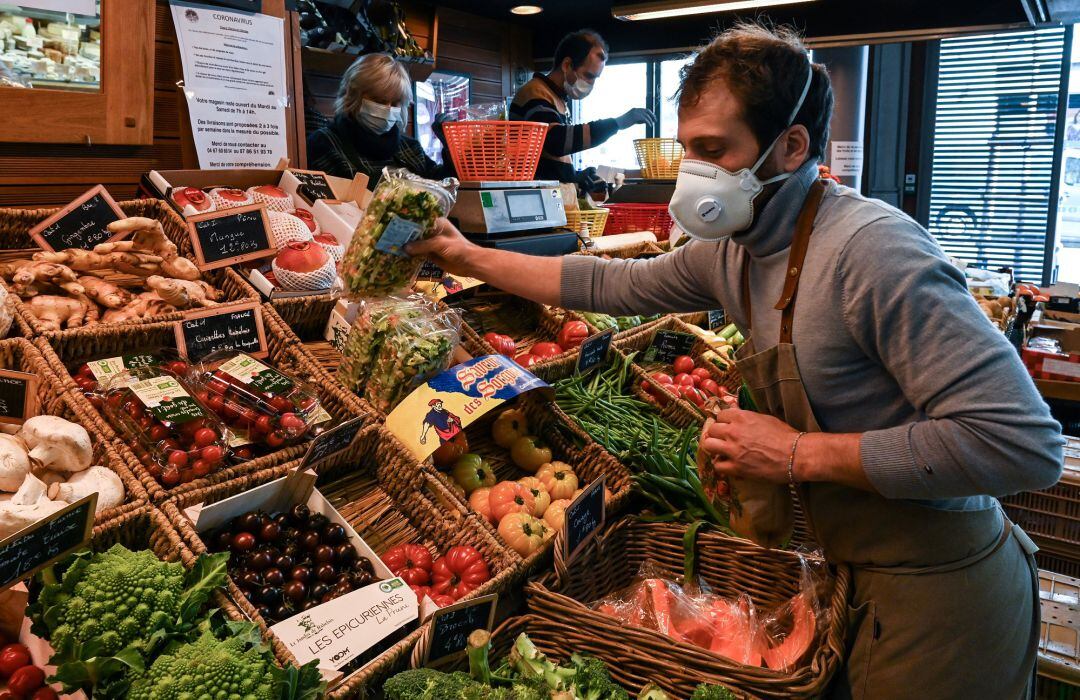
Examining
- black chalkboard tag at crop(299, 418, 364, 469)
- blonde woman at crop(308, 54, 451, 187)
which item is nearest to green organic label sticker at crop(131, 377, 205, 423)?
black chalkboard tag at crop(299, 418, 364, 469)

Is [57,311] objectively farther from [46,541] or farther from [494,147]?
[494,147]

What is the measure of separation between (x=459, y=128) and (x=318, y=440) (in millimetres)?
1741

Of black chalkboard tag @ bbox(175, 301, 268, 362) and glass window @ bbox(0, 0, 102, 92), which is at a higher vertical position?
glass window @ bbox(0, 0, 102, 92)

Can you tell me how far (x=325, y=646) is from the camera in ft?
4.87

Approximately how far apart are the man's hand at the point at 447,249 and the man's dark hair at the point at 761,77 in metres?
0.87

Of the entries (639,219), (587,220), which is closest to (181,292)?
(587,220)

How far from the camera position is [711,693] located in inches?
56.2

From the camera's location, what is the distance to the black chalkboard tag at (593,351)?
8.75 ft

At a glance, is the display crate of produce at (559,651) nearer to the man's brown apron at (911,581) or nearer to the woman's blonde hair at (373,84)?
the man's brown apron at (911,581)

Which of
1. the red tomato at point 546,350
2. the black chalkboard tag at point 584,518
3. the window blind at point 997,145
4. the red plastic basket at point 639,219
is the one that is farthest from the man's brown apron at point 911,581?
the window blind at point 997,145

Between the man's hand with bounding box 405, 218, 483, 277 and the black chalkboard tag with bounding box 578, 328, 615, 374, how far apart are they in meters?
0.56

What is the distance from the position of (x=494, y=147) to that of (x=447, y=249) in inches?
40.1

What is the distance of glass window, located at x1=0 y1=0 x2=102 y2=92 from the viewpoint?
230cm

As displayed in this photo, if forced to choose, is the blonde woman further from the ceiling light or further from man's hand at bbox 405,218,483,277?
man's hand at bbox 405,218,483,277
